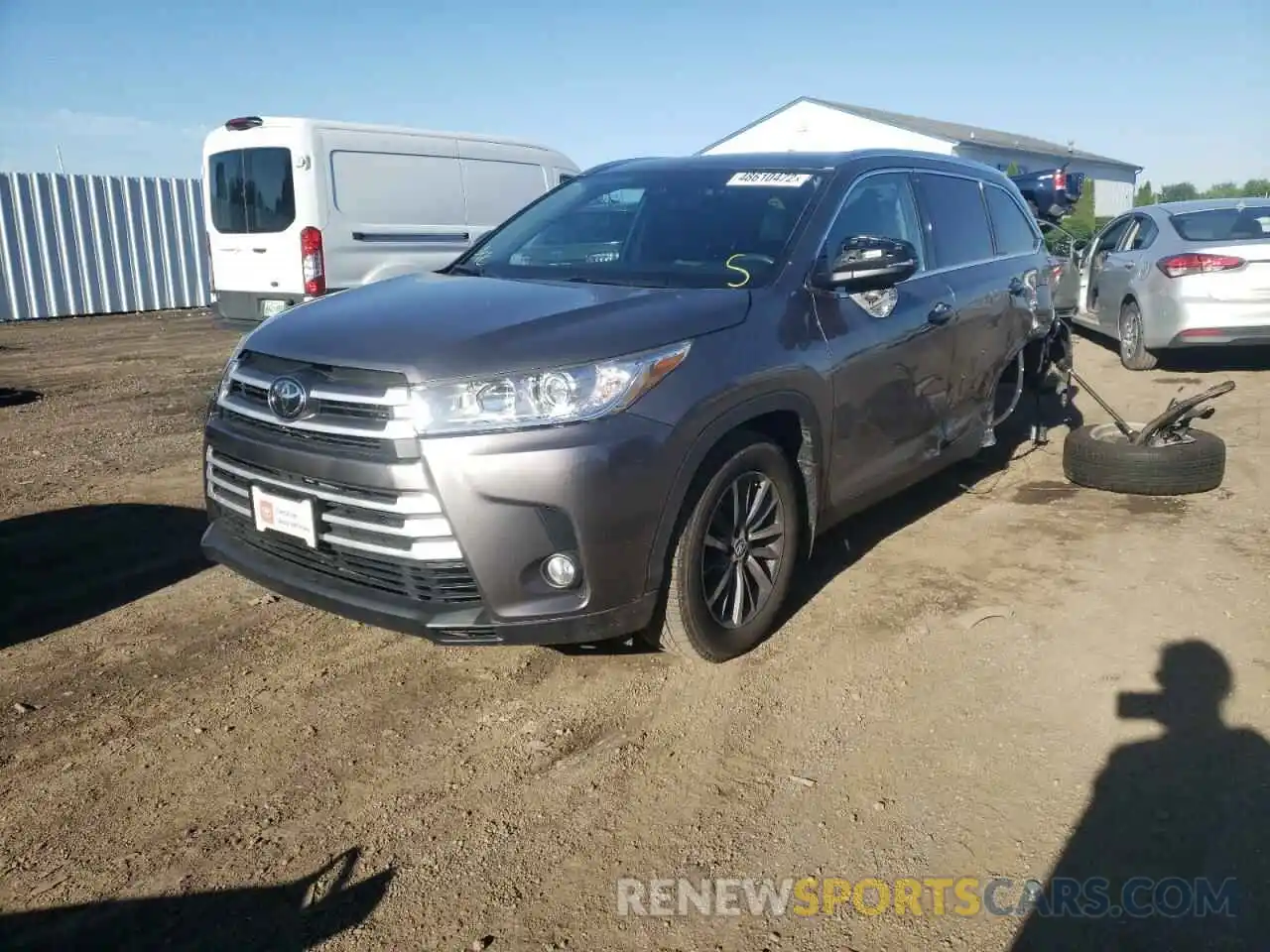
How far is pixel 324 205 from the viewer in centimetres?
958

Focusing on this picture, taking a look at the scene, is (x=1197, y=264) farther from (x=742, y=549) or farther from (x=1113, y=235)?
(x=742, y=549)

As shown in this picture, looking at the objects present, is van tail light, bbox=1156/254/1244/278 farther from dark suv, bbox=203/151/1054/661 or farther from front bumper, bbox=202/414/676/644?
front bumper, bbox=202/414/676/644

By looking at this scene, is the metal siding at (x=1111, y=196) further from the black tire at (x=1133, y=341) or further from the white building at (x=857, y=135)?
the black tire at (x=1133, y=341)

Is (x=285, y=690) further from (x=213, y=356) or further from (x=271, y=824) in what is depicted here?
(x=213, y=356)

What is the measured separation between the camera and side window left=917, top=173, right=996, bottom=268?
484cm

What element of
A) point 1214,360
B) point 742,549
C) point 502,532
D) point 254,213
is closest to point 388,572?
point 502,532

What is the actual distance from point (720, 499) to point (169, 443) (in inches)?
196

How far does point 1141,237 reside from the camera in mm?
9844

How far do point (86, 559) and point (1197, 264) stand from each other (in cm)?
877

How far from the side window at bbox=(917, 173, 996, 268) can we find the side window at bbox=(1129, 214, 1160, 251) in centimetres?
511

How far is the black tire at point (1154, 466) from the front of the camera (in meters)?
5.43

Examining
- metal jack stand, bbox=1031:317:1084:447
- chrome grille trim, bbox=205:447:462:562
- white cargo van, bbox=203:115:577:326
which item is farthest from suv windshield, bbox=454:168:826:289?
white cargo van, bbox=203:115:577:326

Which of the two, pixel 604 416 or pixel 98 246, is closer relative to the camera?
pixel 604 416

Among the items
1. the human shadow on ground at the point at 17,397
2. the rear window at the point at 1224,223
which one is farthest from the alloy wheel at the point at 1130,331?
the human shadow on ground at the point at 17,397
